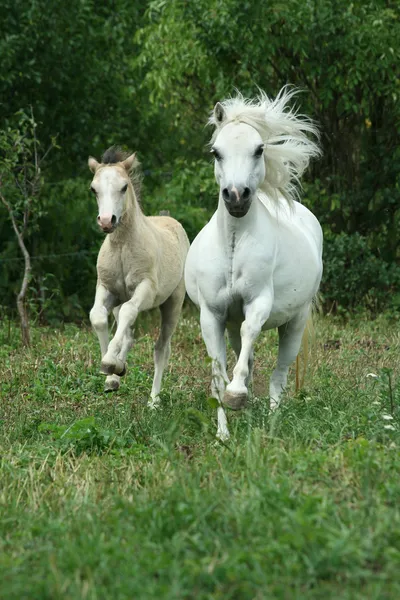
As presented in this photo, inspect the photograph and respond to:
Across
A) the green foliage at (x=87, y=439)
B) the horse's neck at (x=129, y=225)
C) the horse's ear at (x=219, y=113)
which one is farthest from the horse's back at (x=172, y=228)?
the green foliage at (x=87, y=439)

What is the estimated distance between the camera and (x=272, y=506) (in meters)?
3.94

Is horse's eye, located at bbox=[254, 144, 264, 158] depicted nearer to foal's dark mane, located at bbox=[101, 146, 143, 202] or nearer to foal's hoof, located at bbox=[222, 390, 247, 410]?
foal's hoof, located at bbox=[222, 390, 247, 410]

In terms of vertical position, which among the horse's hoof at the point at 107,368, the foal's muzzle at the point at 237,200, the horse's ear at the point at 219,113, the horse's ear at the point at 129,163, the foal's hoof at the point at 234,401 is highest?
the horse's ear at the point at 219,113

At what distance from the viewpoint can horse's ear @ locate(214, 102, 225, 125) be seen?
6.19m

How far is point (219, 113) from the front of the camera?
6.25 m

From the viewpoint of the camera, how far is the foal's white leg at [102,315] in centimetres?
726

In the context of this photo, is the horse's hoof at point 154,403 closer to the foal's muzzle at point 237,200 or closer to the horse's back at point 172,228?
the horse's back at point 172,228

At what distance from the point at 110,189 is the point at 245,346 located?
183 centimetres

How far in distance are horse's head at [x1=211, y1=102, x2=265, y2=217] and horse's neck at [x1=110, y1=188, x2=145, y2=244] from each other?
1.69 meters

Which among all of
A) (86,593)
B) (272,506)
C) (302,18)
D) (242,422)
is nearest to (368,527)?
(272,506)

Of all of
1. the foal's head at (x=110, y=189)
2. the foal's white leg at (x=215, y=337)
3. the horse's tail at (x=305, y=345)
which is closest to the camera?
the foal's white leg at (x=215, y=337)

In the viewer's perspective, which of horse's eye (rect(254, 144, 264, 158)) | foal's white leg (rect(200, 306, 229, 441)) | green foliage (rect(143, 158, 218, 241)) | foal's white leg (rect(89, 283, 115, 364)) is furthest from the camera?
green foliage (rect(143, 158, 218, 241))

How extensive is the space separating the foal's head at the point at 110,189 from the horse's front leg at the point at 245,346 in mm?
1311

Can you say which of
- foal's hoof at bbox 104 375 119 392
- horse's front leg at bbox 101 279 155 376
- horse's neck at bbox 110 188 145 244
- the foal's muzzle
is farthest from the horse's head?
foal's hoof at bbox 104 375 119 392
